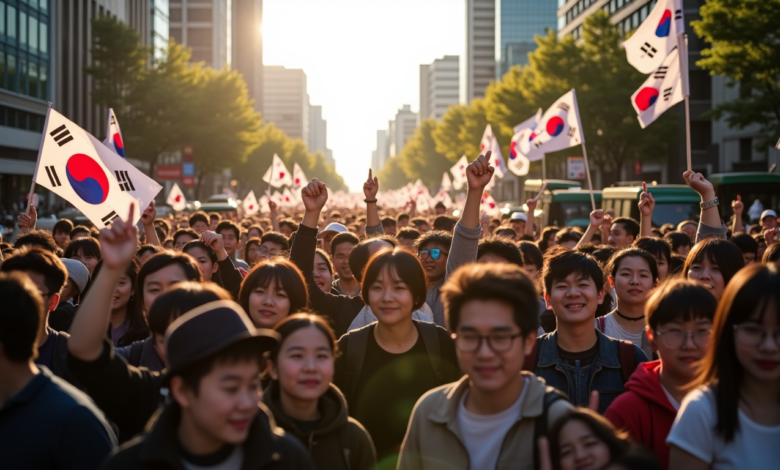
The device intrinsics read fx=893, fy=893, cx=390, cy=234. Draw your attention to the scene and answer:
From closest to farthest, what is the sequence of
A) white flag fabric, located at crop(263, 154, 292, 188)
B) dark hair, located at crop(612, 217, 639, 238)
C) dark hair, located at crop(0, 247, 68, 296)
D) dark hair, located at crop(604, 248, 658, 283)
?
dark hair, located at crop(0, 247, 68, 296), dark hair, located at crop(604, 248, 658, 283), dark hair, located at crop(612, 217, 639, 238), white flag fabric, located at crop(263, 154, 292, 188)

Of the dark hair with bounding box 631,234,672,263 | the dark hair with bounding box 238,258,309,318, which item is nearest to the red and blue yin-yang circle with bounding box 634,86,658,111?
the dark hair with bounding box 631,234,672,263

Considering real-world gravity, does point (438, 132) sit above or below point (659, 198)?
above

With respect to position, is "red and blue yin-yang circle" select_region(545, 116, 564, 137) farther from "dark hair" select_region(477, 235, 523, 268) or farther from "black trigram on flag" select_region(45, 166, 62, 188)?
"dark hair" select_region(477, 235, 523, 268)

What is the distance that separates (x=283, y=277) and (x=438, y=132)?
278 ft

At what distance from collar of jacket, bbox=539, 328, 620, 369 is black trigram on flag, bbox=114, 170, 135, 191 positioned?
5156 mm

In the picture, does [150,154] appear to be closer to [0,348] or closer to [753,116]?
[753,116]

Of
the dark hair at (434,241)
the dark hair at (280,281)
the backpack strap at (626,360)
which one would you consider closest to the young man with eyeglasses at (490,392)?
the backpack strap at (626,360)

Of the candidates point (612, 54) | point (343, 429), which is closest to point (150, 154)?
point (612, 54)

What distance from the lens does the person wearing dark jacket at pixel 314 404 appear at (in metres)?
3.55

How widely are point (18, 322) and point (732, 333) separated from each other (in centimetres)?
257

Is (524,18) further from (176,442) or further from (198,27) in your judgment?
(176,442)

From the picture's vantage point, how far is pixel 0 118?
156ft

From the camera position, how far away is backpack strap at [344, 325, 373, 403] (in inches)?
179

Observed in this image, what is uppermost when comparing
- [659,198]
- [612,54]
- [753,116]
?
[612,54]
